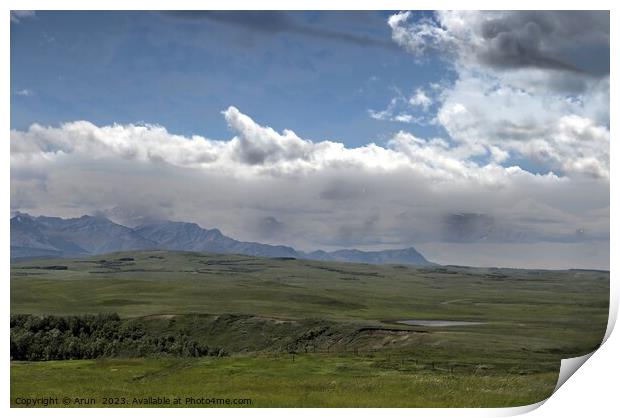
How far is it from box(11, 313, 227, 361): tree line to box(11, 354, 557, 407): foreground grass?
446 cm

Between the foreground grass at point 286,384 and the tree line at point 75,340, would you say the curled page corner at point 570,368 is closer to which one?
the foreground grass at point 286,384

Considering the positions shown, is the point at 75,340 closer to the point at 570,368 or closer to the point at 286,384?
the point at 286,384

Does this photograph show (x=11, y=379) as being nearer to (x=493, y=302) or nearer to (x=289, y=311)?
(x=289, y=311)

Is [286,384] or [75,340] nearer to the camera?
[286,384]

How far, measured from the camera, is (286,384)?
3133cm

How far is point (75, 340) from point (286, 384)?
672 inches

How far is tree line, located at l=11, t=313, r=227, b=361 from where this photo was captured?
38750 millimetres

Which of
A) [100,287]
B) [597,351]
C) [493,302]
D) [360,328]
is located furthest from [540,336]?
[100,287]

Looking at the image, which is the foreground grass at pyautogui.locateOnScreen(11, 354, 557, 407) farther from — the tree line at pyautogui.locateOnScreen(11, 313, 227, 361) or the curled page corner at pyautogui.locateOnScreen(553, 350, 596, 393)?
the tree line at pyautogui.locateOnScreen(11, 313, 227, 361)

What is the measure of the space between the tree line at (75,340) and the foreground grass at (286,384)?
4459 millimetres

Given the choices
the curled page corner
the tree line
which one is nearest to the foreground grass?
the curled page corner

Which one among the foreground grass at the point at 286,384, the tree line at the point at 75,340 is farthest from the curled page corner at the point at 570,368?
the tree line at the point at 75,340

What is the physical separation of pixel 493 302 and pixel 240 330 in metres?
77.4

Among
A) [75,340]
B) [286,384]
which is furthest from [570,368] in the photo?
[75,340]
